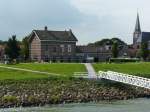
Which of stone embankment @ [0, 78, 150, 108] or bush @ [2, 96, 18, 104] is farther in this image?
stone embankment @ [0, 78, 150, 108]

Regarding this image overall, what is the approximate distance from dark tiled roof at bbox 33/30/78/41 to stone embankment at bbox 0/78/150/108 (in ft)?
173

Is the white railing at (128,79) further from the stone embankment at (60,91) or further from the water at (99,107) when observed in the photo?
the water at (99,107)

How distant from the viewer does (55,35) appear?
115m

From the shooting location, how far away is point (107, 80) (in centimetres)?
6188

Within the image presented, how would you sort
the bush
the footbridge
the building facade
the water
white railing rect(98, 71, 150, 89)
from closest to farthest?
the water, the bush, white railing rect(98, 71, 150, 89), the footbridge, the building facade

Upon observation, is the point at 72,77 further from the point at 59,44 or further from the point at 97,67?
the point at 59,44

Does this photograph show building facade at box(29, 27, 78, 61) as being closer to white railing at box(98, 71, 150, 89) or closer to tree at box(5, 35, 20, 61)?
tree at box(5, 35, 20, 61)

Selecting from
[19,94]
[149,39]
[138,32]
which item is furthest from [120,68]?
[138,32]

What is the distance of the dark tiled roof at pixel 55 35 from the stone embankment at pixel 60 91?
52.7 metres

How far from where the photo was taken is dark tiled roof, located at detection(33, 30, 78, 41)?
11281cm

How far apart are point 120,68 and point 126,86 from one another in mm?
21235

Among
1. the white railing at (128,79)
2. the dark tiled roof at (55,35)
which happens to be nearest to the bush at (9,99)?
the white railing at (128,79)

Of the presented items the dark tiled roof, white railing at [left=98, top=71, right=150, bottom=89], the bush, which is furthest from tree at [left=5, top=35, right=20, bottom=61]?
the bush

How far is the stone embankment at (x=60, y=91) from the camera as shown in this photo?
48.7 meters
